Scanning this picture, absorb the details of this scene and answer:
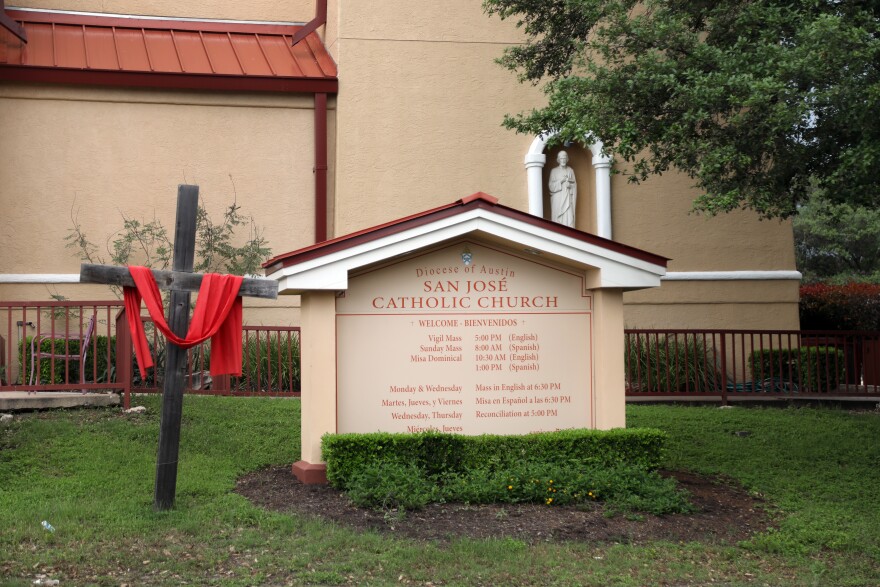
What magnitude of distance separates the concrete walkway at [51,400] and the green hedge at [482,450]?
4.25m

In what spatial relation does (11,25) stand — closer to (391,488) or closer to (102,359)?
(102,359)

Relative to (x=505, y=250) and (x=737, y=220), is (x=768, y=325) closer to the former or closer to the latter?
(x=737, y=220)

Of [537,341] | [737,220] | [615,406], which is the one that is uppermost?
[737,220]

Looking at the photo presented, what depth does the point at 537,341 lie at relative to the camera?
376 inches

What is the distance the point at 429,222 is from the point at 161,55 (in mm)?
9916

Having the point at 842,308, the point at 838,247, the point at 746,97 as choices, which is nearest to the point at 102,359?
the point at 746,97

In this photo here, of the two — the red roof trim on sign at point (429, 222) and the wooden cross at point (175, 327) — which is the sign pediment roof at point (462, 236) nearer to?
the red roof trim on sign at point (429, 222)

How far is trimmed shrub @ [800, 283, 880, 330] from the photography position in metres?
20.0

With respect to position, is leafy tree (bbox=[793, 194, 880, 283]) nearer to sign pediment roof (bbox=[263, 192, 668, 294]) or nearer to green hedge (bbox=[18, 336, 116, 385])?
sign pediment roof (bbox=[263, 192, 668, 294])

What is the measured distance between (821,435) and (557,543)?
20.0ft

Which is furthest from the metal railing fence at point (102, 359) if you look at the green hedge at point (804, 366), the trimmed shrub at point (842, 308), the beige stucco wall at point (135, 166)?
the trimmed shrub at point (842, 308)

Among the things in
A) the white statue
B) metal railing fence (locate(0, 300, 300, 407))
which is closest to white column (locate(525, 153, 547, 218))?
the white statue

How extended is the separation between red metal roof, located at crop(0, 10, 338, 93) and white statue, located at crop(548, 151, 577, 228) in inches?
168

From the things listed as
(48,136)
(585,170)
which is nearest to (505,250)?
(585,170)
